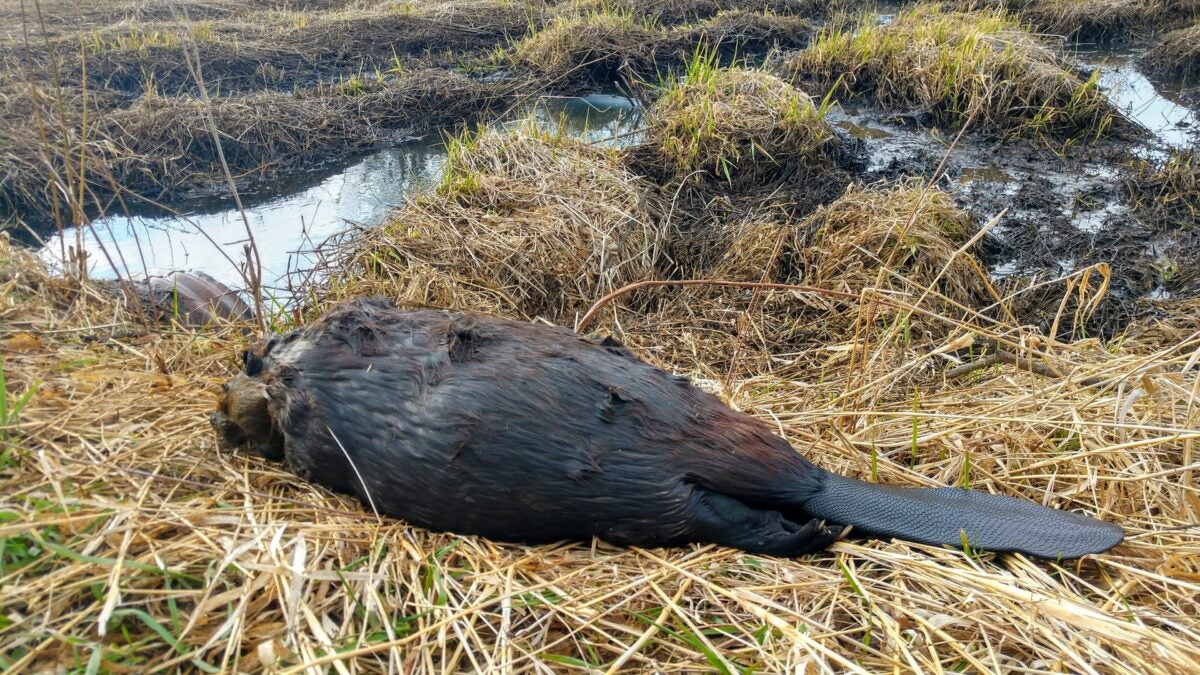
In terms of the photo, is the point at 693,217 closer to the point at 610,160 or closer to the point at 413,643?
the point at 610,160

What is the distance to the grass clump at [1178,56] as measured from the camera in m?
7.59

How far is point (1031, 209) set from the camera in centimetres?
482

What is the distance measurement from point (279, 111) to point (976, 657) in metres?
6.65

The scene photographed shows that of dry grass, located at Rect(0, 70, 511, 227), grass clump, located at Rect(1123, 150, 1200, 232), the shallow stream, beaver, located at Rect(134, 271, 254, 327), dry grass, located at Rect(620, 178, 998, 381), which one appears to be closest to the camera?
beaver, located at Rect(134, 271, 254, 327)

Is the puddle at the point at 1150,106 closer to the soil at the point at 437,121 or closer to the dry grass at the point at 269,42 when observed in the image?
the soil at the point at 437,121

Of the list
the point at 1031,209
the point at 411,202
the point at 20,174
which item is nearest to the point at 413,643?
the point at 411,202

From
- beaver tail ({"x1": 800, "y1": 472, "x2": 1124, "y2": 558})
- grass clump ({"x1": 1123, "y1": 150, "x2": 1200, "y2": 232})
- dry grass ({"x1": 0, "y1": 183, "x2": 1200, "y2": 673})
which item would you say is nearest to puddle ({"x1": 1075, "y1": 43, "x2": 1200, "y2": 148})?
grass clump ({"x1": 1123, "y1": 150, "x2": 1200, "y2": 232})

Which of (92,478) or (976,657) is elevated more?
(92,478)

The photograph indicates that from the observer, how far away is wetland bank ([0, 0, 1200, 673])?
1.63 m

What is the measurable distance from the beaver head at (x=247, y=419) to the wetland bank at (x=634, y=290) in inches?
4.0

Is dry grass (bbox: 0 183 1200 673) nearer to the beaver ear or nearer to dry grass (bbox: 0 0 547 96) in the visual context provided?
the beaver ear

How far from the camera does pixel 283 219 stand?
5238mm

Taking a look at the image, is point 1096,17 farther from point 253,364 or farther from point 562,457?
point 253,364

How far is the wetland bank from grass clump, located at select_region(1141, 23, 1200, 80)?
5cm
